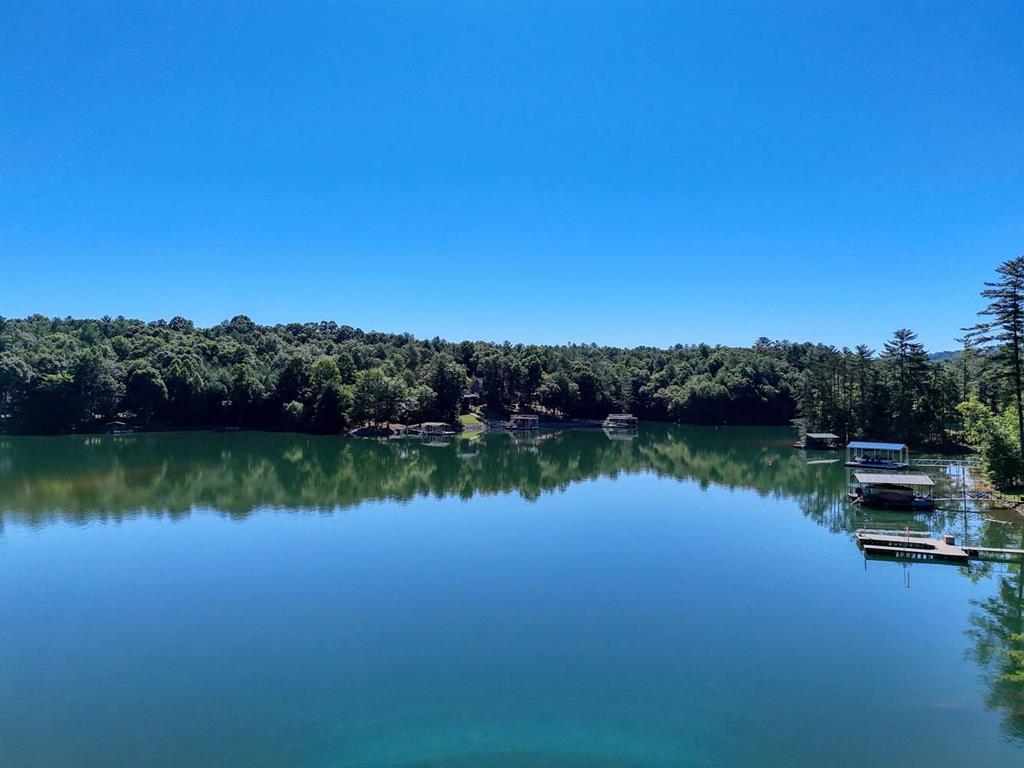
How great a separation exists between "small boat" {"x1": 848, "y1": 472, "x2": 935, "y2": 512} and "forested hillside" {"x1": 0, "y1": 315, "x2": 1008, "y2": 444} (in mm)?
19035

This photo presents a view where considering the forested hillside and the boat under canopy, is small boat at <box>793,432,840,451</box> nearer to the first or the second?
the forested hillside

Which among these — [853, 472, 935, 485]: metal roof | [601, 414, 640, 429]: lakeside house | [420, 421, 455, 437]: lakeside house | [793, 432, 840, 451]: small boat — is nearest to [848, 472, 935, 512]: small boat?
[853, 472, 935, 485]: metal roof

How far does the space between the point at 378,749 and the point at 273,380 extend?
6129 centimetres

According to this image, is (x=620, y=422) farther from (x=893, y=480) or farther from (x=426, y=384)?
(x=893, y=480)

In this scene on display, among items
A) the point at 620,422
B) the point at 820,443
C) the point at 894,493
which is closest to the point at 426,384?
the point at 620,422

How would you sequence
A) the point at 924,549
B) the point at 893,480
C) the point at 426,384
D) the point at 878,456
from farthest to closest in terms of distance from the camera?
the point at 426,384 < the point at 878,456 < the point at 893,480 < the point at 924,549

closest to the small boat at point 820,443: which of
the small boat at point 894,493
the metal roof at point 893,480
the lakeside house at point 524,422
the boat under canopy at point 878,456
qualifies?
the boat under canopy at point 878,456

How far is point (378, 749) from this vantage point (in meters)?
10.9

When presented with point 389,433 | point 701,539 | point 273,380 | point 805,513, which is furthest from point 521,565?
point 273,380

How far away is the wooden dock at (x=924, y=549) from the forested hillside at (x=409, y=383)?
87.5 ft

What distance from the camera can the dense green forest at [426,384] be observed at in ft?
171

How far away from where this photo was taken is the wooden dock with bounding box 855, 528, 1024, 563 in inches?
878

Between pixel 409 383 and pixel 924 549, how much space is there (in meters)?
55.9

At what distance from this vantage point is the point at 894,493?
1216 inches
